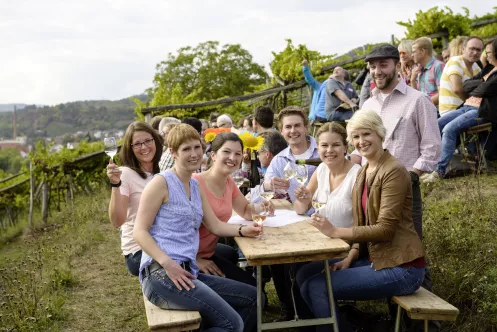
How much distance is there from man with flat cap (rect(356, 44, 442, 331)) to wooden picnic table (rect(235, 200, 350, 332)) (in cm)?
91

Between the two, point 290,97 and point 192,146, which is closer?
point 192,146

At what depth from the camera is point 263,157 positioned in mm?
5246

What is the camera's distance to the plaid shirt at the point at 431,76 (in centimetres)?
711

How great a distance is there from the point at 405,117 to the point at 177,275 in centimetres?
206

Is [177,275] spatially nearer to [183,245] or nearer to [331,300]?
[183,245]

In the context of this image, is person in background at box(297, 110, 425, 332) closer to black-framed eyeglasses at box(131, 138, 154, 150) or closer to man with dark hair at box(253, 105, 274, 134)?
black-framed eyeglasses at box(131, 138, 154, 150)

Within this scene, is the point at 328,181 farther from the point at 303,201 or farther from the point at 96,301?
the point at 96,301

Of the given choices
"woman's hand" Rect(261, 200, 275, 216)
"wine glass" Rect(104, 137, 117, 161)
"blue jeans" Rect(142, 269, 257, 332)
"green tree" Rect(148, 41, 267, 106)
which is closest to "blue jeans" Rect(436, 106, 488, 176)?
"woman's hand" Rect(261, 200, 275, 216)

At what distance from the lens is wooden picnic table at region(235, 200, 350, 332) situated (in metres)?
3.02

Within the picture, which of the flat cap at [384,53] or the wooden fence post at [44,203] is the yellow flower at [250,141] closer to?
the flat cap at [384,53]

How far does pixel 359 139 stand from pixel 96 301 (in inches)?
140

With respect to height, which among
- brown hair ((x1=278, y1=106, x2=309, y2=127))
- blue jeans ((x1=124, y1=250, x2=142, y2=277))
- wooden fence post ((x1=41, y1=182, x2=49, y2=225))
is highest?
brown hair ((x1=278, y1=106, x2=309, y2=127))

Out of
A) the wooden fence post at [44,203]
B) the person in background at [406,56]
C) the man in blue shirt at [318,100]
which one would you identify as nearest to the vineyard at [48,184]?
the wooden fence post at [44,203]

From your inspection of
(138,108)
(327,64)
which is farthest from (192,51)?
(327,64)
